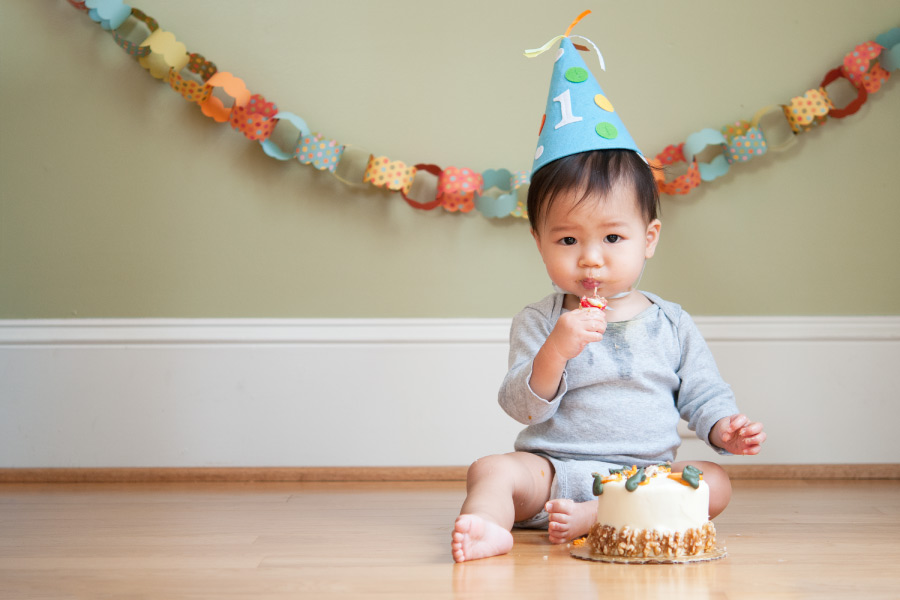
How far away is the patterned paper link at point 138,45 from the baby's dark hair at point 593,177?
810mm

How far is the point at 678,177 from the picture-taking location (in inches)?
62.1

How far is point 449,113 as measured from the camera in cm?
163

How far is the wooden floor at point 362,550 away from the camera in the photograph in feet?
2.66

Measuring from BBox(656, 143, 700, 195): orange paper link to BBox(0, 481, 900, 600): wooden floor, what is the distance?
0.53 meters

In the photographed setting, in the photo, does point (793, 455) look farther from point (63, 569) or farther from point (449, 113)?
point (63, 569)

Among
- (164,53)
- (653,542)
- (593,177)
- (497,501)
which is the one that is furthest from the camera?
(164,53)

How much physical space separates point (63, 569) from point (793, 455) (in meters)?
1.21

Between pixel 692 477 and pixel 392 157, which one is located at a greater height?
pixel 392 157

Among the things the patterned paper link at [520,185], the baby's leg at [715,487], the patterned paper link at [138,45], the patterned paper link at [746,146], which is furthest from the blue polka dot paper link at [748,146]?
the patterned paper link at [138,45]

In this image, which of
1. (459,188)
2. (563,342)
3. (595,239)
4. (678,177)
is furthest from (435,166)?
(563,342)

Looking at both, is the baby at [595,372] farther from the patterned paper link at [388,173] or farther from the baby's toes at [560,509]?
the patterned paper link at [388,173]

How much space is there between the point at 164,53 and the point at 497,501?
3.28 feet

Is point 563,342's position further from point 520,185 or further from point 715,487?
point 520,185

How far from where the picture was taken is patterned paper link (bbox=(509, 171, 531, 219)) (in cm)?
156
